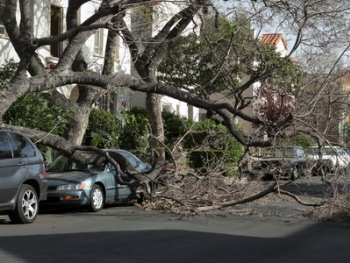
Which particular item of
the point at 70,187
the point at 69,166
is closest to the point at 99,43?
the point at 69,166

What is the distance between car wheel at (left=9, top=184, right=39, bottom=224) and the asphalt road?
18 cm

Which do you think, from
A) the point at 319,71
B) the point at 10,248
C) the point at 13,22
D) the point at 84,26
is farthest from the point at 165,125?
the point at 10,248

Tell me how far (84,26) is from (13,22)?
3.62 metres

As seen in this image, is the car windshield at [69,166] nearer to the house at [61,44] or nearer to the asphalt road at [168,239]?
the asphalt road at [168,239]

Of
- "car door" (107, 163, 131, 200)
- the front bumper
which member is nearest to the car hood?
the front bumper

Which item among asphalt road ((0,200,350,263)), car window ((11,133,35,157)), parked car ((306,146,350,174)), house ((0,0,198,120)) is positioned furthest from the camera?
house ((0,0,198,120))

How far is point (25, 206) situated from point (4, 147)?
116 cm

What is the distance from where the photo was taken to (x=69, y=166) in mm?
16875

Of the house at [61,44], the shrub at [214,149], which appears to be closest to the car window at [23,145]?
the shrub at [214,149]

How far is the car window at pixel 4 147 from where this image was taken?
1266 cm

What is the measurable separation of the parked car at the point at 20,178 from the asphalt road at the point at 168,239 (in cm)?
31

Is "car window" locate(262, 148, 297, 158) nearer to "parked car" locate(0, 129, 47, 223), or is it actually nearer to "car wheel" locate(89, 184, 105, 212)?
"car wheel" locate(89, 184, 105, 212)

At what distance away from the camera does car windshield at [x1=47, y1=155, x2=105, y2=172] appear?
16.5 meters

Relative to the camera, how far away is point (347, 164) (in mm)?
14758
